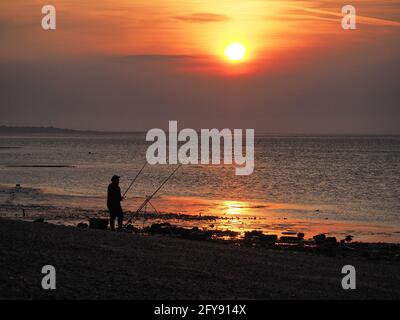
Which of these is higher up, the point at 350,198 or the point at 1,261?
the point at 350,198

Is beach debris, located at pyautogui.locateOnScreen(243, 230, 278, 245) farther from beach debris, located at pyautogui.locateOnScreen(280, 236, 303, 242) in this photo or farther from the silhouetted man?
the silhouetted man

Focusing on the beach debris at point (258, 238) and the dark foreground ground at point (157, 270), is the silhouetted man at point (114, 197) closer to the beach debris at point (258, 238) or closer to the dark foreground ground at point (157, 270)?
the dark foreground ground at point (157, 270)

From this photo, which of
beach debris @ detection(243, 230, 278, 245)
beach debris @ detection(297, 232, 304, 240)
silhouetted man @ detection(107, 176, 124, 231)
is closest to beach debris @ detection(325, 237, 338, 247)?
beach debris @ detection(297, 232, 304, 240)

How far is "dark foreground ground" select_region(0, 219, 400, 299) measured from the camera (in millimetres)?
11102

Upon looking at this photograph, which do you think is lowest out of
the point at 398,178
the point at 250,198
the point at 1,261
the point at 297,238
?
the point at 1,261

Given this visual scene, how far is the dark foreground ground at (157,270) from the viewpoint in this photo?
11102mm

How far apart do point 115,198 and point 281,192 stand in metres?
34.3

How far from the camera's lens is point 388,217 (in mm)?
35906

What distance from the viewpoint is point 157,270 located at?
41.9ft

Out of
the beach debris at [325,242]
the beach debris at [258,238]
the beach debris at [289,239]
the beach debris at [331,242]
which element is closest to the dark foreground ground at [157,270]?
the beach debris at [325,242]

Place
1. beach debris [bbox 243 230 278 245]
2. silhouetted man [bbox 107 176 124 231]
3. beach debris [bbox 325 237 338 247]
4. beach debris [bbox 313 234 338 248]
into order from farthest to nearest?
beach debris [bbox 243 230 278 245], beach debris [bbox 325 237 338 247], beach debris [bbox 313 234 338 248], silhouetted man [bbox 107 176 124 231]

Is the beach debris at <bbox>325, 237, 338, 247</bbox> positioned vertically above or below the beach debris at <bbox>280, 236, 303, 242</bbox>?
below
